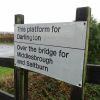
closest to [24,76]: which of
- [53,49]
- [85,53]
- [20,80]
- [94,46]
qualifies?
[20,80]

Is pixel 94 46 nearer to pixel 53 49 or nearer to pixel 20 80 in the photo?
pixel 20 80

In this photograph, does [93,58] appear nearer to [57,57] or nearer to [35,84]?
[35,84]

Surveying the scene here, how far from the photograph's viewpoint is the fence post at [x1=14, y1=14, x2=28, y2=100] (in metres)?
3.64

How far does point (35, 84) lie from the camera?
20.6ft

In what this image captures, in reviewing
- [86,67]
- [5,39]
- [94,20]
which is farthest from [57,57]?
[5,39]

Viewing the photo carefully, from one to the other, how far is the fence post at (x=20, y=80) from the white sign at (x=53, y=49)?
108 millimetres

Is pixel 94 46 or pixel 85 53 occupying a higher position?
pixel 85 53

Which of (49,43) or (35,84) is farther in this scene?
(35,84)

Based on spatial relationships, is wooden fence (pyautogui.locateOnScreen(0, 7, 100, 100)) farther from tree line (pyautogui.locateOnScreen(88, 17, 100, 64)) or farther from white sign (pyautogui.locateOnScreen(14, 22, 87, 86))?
tree line (pyautogui.locateOnScreen(88, 17, 100, 64))

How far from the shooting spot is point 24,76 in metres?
3.71

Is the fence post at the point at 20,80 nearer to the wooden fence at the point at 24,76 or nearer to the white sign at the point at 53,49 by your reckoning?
the wooden fence at the point at 24,76

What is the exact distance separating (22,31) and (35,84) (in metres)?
3.01

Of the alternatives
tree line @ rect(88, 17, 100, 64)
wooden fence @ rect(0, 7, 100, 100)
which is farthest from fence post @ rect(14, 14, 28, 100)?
tree line @ rect(88, 17, 100, 64)

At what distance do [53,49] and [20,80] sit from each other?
3.44 feet
